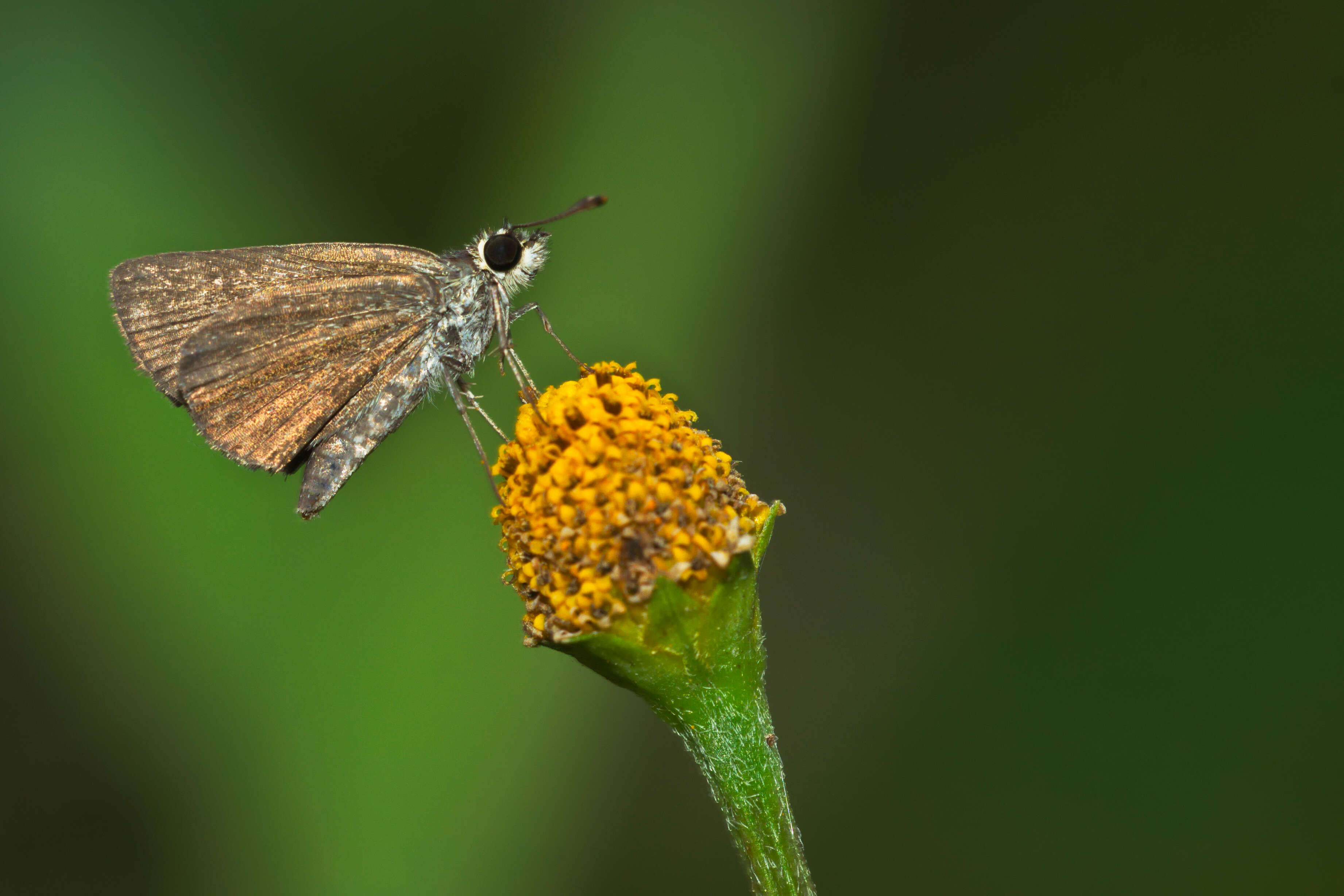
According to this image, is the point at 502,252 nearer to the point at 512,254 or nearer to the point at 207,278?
the point at 512,254

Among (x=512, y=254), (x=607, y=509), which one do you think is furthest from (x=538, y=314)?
(x=607, y=509)

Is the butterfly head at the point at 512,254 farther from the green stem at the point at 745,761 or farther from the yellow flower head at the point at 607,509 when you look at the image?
the green stem at the point at 745,761

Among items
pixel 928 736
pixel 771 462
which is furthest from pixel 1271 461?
pixel 771 462

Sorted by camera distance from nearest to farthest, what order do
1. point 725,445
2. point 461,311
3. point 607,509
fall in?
point 607,509 < point 461,311 < point 725,445

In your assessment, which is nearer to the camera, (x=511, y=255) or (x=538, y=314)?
(x=511, y=255)

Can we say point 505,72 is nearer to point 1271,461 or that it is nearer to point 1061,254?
point 1061,254

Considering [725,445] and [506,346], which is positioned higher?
[725,445]
